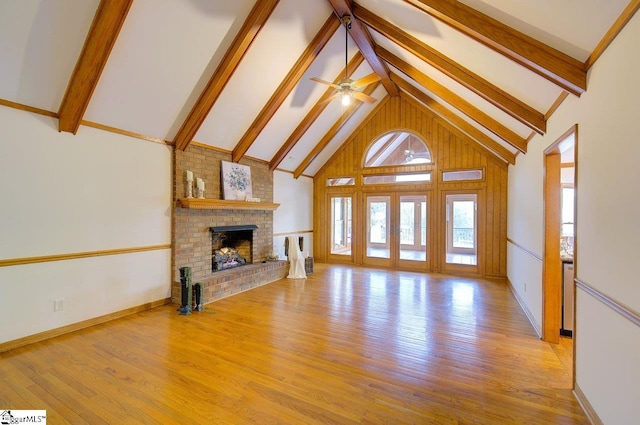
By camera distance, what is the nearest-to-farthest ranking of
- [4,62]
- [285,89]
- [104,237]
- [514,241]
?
1. [4,62]
2. [104,237]
3. [285,89]
4. [514,241]

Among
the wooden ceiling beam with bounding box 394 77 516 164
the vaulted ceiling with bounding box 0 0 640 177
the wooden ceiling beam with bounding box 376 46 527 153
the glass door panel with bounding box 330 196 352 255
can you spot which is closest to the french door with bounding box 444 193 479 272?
the wooden ceiling beam with bounding box 394 77 516 164

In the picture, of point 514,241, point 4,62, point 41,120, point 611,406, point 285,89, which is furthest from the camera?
point 514,241

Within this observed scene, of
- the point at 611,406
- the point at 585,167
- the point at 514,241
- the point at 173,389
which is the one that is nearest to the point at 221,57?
the point at 173,389

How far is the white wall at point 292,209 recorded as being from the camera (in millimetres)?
6987

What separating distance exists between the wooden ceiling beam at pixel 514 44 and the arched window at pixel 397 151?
4.46m

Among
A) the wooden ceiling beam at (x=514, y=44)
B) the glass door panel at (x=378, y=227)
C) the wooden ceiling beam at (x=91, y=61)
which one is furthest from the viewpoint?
the glass door panel at (x=378, y=227)

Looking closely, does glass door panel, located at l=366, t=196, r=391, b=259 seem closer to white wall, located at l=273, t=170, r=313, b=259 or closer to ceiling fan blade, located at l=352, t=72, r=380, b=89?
white wall, located at l=273, t=170, r=313, b=259

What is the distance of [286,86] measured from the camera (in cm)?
479

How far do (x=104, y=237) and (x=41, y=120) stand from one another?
1.49 m

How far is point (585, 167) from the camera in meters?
2.16

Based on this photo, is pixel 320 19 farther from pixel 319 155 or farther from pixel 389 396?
pixel 389 396

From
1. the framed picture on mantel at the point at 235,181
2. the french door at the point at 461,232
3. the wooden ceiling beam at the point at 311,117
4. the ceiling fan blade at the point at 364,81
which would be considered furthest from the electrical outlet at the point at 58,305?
the french door at the point at 461,232

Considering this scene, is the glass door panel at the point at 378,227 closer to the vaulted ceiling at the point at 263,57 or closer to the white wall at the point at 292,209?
the white wall at the point at 292,209

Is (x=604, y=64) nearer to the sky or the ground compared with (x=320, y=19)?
nearer to the ground
